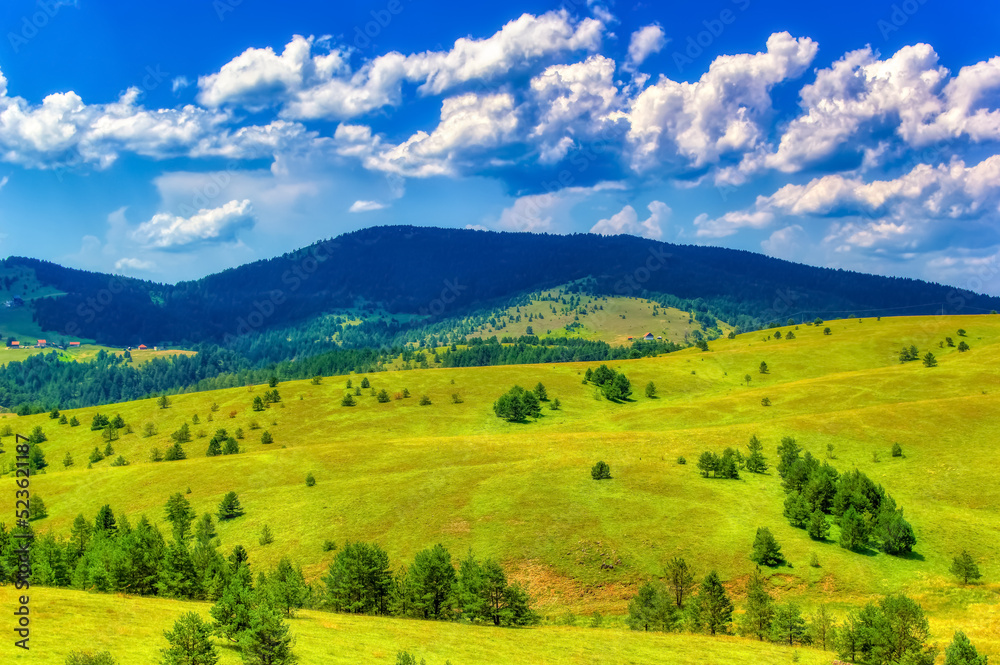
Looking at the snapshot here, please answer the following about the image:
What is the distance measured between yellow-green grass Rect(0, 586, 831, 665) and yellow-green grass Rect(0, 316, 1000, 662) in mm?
5948

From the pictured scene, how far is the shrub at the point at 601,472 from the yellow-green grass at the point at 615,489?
191cm

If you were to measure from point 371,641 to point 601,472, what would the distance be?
54907 mm

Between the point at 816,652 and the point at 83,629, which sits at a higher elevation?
the point at 83,629

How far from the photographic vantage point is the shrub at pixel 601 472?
9400 cm

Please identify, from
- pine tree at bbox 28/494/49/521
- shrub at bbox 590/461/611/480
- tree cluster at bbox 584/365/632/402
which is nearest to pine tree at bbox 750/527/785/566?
shrub at bbox 590/461/611/480

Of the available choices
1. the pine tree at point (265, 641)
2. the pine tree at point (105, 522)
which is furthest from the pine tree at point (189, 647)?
the pine tree at point (105, 522)

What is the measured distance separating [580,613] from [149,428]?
458ft

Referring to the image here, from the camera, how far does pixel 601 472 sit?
309ft

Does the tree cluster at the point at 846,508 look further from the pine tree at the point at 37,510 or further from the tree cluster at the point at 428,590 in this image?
the pine tree at the point at 37,510

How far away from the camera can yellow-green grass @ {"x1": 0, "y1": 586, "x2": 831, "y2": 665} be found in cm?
3769

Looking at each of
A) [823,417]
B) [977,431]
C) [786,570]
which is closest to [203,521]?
[786,570]

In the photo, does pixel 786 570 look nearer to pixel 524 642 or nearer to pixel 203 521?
pixel 524 642

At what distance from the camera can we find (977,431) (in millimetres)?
100812

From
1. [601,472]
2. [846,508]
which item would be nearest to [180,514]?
[601,472]
